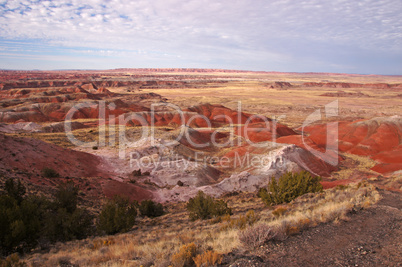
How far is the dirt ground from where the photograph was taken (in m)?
5.48

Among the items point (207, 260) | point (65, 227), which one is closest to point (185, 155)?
point (65, 227)

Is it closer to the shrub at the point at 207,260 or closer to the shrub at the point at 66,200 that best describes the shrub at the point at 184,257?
the shrub at the point at 207,260

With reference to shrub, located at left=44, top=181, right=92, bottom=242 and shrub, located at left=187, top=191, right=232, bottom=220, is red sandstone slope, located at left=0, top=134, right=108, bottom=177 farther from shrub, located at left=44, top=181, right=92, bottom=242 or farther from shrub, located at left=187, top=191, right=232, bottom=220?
shrub, located at left=187, top=191, right=232, bottom=220

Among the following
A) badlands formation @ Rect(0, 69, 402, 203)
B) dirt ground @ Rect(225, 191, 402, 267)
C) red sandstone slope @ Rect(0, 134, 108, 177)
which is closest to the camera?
dirt ground @ Rect(225, 191, 402, 267)

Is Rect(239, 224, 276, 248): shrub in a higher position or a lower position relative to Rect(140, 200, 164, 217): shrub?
higher

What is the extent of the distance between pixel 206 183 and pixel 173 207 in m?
6.30

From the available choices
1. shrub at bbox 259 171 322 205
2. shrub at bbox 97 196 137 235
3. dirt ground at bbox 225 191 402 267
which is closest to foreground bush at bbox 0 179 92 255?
shrub at bbox 97 196 137 235

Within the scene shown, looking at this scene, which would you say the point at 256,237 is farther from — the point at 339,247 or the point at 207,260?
the point at 339,247

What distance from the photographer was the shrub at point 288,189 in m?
14.5

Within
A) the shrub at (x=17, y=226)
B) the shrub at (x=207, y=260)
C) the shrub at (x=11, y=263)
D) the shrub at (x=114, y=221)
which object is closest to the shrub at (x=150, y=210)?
the shrub at (x=114, y=221)

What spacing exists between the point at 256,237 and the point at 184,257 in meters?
1.86

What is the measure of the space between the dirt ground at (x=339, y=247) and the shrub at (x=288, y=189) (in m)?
6.28

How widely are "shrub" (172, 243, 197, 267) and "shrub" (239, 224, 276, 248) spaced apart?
1309 millimetres
